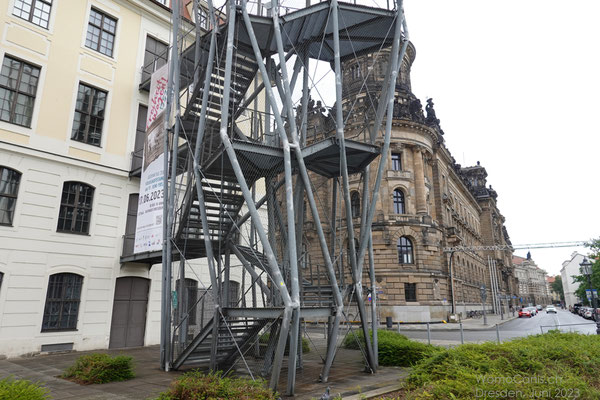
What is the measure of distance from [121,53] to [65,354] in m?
13.6

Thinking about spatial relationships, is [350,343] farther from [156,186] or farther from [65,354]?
[65,354]

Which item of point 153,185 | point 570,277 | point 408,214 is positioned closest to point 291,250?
point 153,185

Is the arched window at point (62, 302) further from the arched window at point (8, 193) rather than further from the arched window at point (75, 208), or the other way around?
the arched window at point (8, 193)

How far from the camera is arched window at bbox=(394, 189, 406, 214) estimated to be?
135ft

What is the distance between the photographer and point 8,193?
14703 mm

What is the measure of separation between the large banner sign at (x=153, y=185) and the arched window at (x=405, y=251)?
29262mm

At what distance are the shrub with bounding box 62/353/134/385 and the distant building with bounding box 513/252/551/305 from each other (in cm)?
14580

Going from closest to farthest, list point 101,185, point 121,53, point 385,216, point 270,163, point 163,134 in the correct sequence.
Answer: point 270,163, point 163,134, point 101,185, point 121,53, point 385,216

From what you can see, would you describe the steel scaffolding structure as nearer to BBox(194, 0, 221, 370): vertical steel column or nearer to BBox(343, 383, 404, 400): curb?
BBox(194, 0, 221, 370): vertical steel column

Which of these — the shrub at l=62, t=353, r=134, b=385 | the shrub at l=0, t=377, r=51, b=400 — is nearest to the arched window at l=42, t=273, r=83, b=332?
the shrub at l=62, t=353, r=134, b=385

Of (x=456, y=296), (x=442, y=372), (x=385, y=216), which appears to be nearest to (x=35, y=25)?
(x=442, y=372)

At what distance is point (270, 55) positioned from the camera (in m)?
12.2

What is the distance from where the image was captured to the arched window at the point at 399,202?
1614 inches

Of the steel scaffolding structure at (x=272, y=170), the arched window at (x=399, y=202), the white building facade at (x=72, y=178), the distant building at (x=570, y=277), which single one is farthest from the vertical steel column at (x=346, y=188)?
the distant building at (x=570, y=277)
